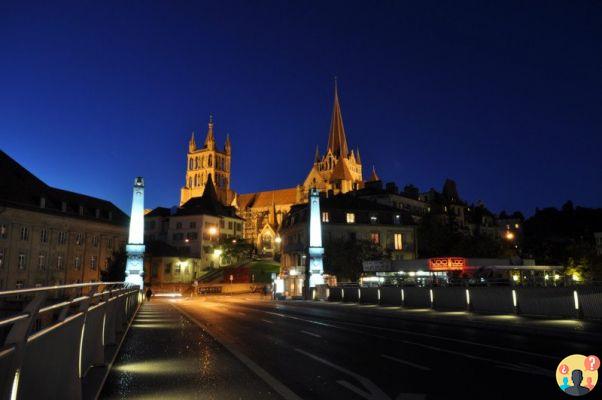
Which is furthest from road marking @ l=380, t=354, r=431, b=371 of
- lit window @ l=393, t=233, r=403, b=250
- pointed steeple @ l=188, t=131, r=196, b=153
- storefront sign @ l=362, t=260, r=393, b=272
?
pointed steeple @ l=188, t=131, r=196, b=153

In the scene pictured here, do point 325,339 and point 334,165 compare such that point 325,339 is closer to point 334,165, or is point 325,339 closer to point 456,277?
point 456,277

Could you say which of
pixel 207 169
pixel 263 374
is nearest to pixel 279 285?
pixel 263 374

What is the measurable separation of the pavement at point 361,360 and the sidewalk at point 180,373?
18 mm

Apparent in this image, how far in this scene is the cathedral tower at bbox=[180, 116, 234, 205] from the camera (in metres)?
171

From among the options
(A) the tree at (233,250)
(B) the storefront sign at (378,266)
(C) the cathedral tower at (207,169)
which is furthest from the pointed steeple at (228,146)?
(B) the storefront sign at (378,266)

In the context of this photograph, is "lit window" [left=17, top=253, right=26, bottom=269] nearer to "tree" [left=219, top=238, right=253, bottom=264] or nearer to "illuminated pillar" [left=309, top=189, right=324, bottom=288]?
"illuminated pillar" [left=309, top=189, right=324, bottom=288]

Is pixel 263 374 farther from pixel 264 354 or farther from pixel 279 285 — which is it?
pixel 279 285

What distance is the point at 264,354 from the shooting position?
12102mm

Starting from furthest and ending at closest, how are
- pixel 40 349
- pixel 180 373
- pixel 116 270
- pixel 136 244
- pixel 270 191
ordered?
pixel 270 191
pixel 116 270
pixel 136 244
pixel 180 373
pixel 40 349

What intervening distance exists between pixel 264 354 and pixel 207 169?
164 metres

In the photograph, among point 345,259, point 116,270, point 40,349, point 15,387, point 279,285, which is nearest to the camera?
point 15,387

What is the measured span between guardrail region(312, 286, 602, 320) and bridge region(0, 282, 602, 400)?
110mm

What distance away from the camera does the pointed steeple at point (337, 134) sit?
160 m

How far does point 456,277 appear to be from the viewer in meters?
46.1
